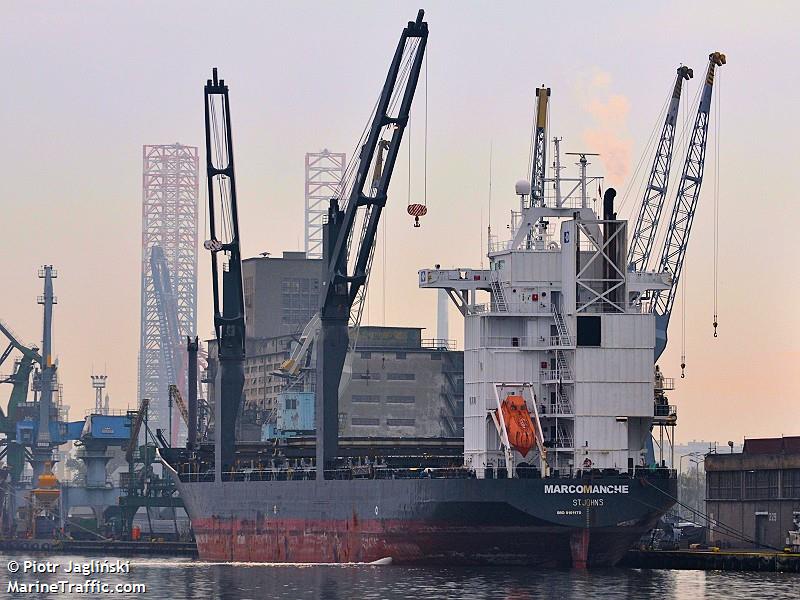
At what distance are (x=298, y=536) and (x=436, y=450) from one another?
17068 millimetres

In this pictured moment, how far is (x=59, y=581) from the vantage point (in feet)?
254

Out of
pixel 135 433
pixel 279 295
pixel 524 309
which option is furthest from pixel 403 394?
pixel 524 309

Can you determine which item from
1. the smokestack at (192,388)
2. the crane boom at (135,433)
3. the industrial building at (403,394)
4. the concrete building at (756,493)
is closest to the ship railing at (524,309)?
the concrete building at (756,493)

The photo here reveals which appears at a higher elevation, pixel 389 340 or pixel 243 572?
pixel 389 340

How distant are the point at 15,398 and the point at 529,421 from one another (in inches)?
3210

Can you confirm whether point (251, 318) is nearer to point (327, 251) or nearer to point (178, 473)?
point (178, 473)

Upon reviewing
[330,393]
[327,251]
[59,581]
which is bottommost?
[59,581]

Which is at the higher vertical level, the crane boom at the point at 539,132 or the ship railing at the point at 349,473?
the crane boom at the point at 539,132

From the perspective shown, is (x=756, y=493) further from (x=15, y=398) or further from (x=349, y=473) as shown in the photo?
(x=15, y=398)

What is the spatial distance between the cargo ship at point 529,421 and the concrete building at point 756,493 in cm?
796

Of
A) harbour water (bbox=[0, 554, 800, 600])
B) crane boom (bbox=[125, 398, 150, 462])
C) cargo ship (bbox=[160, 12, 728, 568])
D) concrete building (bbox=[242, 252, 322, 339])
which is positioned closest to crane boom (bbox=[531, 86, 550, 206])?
cargo ship (bbox=[160, 12, 728, 568])

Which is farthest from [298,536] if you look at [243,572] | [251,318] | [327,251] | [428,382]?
[251,318]

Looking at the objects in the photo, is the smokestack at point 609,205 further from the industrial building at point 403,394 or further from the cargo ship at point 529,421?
the industrial building at point 403,394

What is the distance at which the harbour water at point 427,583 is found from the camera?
2581 inches
